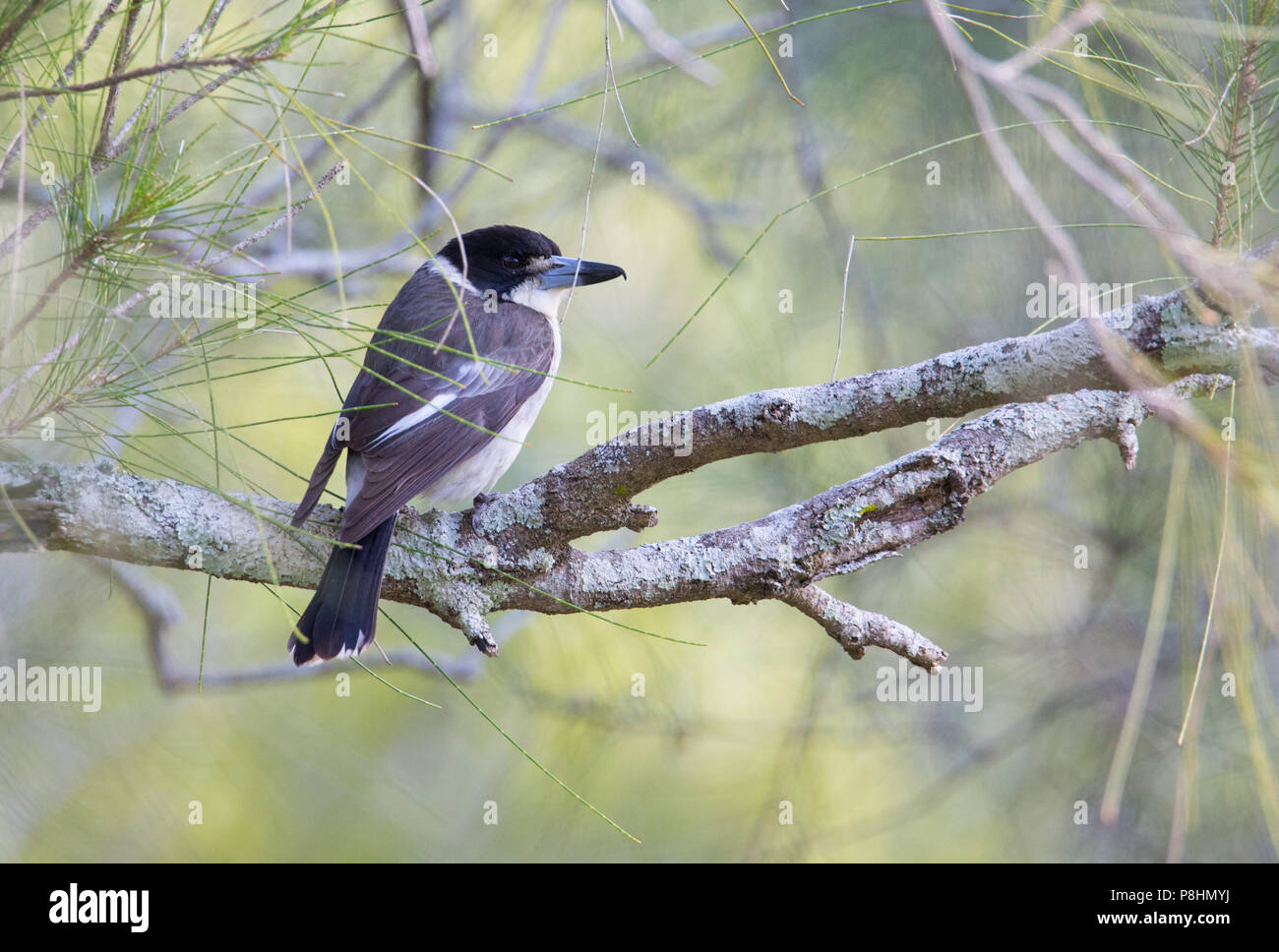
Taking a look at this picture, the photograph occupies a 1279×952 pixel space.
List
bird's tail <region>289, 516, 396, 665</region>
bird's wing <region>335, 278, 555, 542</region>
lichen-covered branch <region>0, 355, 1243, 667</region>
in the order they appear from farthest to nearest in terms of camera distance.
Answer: bird's wing <region>335, 278, 555, 542</region> < bird's tail <region>289, 516, 396, 665</region> < lichen-covered branch <region>0, 355, 1243, 667</region>

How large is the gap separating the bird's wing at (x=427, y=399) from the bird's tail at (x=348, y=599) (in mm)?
56

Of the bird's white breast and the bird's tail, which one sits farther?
the bird's white breast

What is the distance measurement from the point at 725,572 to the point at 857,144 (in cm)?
258

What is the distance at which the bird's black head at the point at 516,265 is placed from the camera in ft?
12.7

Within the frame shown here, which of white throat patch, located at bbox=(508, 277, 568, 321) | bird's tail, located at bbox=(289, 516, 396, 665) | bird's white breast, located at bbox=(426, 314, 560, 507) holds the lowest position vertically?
bird's tail, located at bbox=(289, 516, 396, 665)

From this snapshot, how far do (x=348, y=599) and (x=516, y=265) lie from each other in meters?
1.69

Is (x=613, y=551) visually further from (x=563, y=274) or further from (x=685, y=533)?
(x=685, y=533)

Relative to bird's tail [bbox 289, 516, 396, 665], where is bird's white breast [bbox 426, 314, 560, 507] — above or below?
above

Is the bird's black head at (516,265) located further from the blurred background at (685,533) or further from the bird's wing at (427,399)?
the blurred background at (685,533)

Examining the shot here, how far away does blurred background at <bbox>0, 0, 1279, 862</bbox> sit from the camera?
3.83m

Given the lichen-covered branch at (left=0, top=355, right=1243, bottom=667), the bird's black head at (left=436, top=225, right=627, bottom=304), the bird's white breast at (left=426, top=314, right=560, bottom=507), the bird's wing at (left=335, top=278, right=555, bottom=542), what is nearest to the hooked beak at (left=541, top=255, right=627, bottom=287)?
the bird's black head at (left=436, top=225, right=627, bottom=304)

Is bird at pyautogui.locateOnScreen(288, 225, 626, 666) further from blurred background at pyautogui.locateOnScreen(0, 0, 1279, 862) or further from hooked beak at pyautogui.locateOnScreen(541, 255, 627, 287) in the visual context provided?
blurred background at pyautogui.locateOnScreen(0, 0, 1279, 862)

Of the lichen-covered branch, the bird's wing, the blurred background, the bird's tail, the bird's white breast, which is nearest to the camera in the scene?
the lichen-covered branch

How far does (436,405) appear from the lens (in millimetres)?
2416
